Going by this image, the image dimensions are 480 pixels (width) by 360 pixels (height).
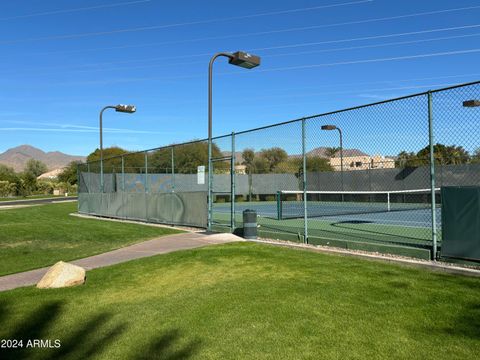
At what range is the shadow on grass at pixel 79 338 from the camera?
4555mm

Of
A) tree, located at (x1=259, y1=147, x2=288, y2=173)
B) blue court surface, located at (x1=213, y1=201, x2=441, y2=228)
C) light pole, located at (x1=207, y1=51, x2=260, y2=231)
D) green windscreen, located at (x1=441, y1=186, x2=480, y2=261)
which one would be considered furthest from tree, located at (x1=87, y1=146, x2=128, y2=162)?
green windscreen, located at (x1=441, y1=186, x2=480, y2=261)

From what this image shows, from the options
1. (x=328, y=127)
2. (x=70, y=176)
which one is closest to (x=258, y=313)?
(x=328, y=127)

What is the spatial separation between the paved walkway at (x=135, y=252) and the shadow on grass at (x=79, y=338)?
215 centimetres

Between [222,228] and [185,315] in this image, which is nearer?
[185,315]

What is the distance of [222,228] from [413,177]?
15.8 m

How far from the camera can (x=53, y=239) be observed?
14.0m

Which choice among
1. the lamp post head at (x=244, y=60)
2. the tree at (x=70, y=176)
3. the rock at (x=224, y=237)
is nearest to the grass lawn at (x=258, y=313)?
the rock at (x=224, y=237)

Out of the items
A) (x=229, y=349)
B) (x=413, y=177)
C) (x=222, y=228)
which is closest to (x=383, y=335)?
(x=229, y=349)

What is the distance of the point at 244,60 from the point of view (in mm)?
13336

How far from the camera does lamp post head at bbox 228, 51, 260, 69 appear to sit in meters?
13.2

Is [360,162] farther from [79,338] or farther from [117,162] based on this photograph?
[117,162]

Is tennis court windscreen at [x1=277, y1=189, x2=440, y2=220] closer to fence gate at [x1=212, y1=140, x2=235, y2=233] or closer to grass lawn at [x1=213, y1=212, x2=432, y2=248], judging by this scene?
fence gate at [x1=212, y1=140, x2=235, y2=233]

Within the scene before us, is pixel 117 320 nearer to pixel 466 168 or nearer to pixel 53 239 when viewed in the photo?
pixel 53 239

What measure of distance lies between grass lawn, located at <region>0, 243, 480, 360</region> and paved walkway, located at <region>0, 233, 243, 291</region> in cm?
98
